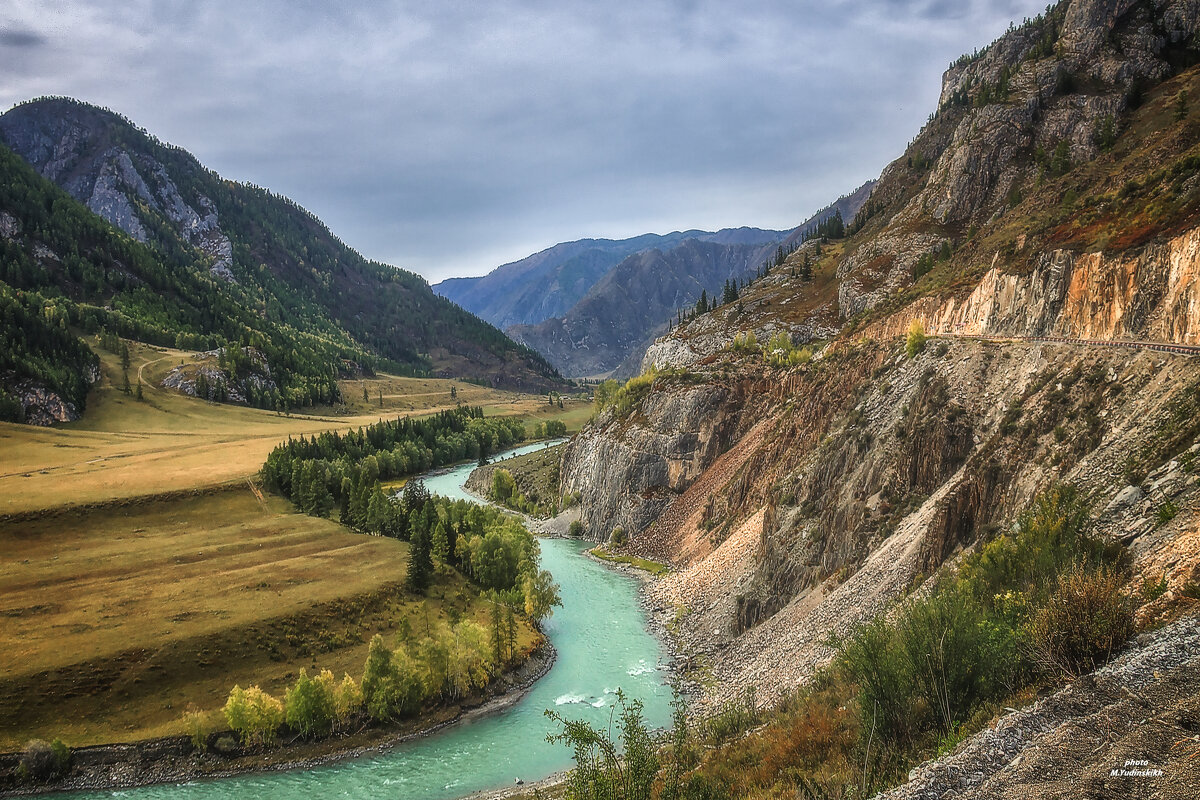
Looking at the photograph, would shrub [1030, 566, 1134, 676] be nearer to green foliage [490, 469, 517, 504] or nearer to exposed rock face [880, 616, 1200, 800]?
exposed rock face [880, 616, 1200, 800]

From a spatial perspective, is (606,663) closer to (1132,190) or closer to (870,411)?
(870,411)

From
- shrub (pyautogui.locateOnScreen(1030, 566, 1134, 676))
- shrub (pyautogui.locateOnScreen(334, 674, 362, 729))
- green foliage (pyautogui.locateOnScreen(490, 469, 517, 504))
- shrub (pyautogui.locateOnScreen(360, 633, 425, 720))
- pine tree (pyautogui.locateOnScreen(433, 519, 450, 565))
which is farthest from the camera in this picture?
green foliage (pyautogui.locateOnScreen(490, 469, 517, 504))

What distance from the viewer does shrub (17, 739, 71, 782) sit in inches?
1646

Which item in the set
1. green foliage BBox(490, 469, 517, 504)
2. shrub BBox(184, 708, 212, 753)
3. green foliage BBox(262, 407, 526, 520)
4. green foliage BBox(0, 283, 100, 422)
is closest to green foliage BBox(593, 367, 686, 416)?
green foliage BBox(490, 469, 517, 504)

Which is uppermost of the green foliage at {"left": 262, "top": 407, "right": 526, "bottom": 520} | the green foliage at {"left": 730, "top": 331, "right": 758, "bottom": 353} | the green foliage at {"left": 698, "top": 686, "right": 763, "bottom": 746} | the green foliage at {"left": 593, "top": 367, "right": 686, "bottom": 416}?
the green foliage at {"left": 730, "top": 331, "right": 758, "bottom": 353}

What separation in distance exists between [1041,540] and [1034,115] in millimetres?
116079

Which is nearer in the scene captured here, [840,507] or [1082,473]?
[1082,473]

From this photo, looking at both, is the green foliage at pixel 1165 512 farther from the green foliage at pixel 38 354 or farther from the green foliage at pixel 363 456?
the green foliage at pixel 38 354

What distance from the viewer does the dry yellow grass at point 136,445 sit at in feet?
279

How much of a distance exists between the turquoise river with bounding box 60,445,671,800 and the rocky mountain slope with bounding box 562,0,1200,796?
5.14m

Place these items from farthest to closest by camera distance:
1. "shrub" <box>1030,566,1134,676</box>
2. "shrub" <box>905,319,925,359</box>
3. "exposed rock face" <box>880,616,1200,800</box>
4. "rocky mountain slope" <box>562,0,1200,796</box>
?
"shrub" <box>905,319,925,359</box> → "rocky mountain slope" <box>562,0,1200,796</box> → "shrub" <box>1030,566,1134,676</box> → "exposed rock face" <box>880,616,1200,800</box>

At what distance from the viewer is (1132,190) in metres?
45.3

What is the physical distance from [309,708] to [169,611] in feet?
65.8

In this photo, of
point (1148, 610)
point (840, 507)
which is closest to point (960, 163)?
point (840, 507)
